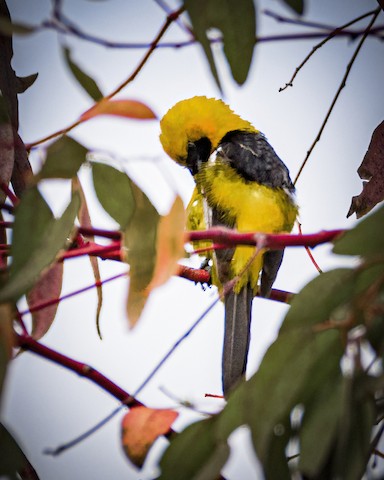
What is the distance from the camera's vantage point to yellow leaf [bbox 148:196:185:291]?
83 cm

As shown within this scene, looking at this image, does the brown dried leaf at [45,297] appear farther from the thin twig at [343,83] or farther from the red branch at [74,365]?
the thin twig at [343,83]

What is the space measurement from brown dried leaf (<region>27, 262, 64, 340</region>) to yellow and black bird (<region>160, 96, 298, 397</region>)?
0.52 meters

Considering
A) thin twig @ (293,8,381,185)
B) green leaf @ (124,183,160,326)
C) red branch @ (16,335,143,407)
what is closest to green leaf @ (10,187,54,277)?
green leaf @ (124,183,160,326)

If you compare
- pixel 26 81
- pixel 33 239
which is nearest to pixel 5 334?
pixel 33 239

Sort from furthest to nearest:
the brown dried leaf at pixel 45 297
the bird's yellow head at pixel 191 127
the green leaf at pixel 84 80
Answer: the bird's yellow head at pixel 191 127 → the brown dried leaf at pixel 45 297 → the green leaf at pixel 84 80

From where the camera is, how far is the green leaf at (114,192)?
102 cm

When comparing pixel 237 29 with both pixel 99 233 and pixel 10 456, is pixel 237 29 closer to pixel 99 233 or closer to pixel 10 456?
pixel 99 233

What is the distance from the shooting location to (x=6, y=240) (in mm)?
1358

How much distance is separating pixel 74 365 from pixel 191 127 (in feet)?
5.76

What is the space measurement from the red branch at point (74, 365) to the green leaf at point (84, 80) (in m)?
0.40

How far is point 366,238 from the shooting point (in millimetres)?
854

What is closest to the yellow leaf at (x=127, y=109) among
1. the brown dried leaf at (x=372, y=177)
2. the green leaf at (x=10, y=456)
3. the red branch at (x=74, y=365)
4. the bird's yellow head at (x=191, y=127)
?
the red branch at (x=74, y=365)

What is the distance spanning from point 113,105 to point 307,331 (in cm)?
41

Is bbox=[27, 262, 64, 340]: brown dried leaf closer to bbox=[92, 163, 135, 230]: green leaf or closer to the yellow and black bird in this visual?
bbox=[92, 163, 135, 230]: green leaf
